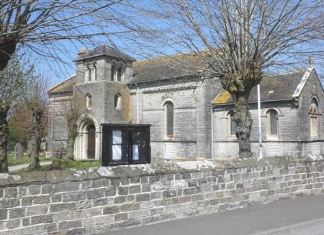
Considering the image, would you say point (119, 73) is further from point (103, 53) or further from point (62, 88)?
point (62, 88)

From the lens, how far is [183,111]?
1085 inches

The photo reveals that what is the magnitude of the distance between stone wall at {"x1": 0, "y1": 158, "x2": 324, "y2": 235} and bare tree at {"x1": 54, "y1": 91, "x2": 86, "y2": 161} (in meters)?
21.1

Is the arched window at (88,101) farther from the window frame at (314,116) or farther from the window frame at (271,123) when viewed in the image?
the window frame at (314,116)

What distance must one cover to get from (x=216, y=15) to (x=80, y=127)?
76.2ft

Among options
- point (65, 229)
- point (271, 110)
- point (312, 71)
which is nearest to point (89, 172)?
point (65, 229)

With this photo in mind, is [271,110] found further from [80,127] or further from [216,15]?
[80,127]

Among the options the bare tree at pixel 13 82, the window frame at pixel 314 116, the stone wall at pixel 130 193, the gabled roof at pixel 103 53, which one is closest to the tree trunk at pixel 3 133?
the bare tree at pixel 13 82

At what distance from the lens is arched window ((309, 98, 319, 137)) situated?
81.5ft

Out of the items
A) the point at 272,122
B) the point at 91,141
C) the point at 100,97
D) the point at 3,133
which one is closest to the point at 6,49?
the point at 3,133

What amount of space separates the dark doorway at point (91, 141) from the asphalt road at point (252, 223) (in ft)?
79.2

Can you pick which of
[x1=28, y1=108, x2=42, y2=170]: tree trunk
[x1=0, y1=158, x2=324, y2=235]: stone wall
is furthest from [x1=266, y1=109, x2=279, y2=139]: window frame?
[x1=28, y1=108, x2=42, y2=170]: tree trunk

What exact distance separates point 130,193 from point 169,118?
22.1 metres

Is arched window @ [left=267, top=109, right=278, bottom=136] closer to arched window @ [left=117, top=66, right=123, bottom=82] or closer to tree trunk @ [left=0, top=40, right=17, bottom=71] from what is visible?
arched window @ [left=117, top=66, right=123, bottom=82]

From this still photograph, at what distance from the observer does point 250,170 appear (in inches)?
362
